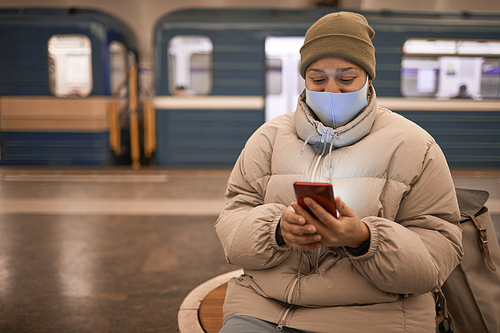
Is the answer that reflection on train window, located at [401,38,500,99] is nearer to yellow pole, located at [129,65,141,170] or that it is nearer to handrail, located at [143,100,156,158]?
handrail, located at [143,100,156,158]

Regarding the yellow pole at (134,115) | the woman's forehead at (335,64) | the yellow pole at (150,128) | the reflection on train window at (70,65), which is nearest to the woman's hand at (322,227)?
the woman's forehead at (335,64)

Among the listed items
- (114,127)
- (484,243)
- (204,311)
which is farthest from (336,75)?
(114,127)

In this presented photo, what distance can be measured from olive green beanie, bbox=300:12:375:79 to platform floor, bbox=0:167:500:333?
1.62m

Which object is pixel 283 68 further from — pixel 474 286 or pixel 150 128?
pixel 474 286

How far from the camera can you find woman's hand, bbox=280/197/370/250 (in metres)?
1.04

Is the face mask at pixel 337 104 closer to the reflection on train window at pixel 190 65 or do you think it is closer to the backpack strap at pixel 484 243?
the backpack strap at pixel 484 243

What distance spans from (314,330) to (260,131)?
70cm

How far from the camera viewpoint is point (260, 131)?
1486mm

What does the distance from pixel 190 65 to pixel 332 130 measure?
593 cm

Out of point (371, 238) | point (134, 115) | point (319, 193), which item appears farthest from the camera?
point (134, 115)

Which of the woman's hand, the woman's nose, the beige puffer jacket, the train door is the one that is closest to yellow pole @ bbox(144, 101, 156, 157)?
the train door

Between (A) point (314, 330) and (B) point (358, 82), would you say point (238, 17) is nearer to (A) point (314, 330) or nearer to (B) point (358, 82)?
(B) point (358, 82)

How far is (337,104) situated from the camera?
52.2 inches

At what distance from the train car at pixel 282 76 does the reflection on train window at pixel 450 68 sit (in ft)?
0.05
